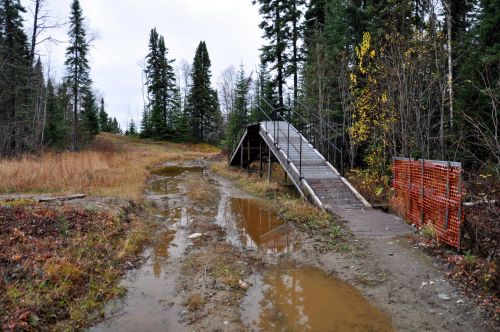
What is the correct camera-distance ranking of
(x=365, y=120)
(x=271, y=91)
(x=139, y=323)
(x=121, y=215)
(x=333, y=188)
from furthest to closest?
(x=271, y=91) < (x=365, y=120) < (x=333, y=188) < (x=121, y=215) < (x=139, y=323)

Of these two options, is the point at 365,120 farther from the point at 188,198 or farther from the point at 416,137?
the point at 188,198

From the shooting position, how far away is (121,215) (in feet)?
27.8

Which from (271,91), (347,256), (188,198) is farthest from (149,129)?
(347,256)

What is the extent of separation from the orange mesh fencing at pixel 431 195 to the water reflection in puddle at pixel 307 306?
2431mm

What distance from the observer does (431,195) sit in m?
6.76

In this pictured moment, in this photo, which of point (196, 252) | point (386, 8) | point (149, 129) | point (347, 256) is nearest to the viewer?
point (347, 256)

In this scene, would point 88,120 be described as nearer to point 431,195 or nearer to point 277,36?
point 277,36

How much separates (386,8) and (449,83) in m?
6.41

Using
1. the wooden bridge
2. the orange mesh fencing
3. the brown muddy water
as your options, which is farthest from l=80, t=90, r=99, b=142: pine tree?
the orange mesh fencing

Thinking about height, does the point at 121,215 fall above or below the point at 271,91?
below

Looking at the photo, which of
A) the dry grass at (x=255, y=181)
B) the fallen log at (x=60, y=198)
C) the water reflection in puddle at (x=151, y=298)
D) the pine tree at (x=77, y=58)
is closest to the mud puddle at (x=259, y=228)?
the dry grass at (x=255, y=181)

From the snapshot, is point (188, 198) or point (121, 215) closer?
point (121, 215)

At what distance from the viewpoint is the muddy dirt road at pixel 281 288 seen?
4.07 metres

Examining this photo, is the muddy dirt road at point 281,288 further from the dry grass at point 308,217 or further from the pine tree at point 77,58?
the pine tree at point 77,58
